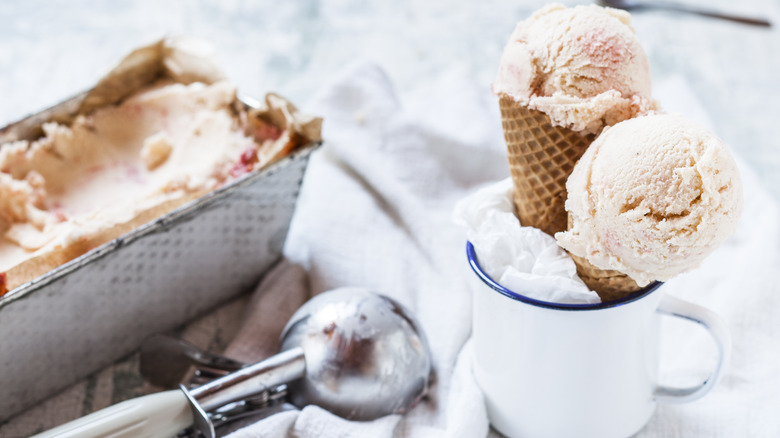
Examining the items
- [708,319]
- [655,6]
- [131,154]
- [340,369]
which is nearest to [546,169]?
[708,319]

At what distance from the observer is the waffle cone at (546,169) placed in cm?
75

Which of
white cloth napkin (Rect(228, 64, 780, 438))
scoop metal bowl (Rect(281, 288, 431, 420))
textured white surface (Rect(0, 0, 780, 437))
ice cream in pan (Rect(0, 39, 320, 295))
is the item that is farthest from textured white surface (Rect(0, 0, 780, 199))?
scoop metal bowl (Rect(281, 288, 431, 420))

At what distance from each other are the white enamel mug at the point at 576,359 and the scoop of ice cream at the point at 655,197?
3.5 inches

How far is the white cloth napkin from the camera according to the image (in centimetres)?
92

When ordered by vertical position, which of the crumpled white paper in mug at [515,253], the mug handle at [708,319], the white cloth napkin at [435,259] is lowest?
the white cloth napkin at [435,259]

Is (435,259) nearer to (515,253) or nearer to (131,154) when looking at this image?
(515,253)

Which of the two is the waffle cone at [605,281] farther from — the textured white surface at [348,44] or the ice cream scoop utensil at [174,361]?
the textured white surface at [348,44]

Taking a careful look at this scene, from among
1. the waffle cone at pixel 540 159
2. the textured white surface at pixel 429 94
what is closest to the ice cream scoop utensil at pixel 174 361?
the textured white surface at pixel 429 94

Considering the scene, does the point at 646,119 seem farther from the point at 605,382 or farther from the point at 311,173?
the point at 311,173

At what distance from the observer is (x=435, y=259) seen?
1.20 m

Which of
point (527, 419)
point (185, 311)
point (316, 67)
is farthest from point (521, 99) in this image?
point (316, 67)

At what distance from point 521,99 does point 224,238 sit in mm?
532

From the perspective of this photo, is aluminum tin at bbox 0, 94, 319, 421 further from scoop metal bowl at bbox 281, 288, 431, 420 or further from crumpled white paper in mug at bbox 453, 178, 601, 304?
crumpled white paper in mug at bbox 453, 178, 601, 304

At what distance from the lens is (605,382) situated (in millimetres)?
826
